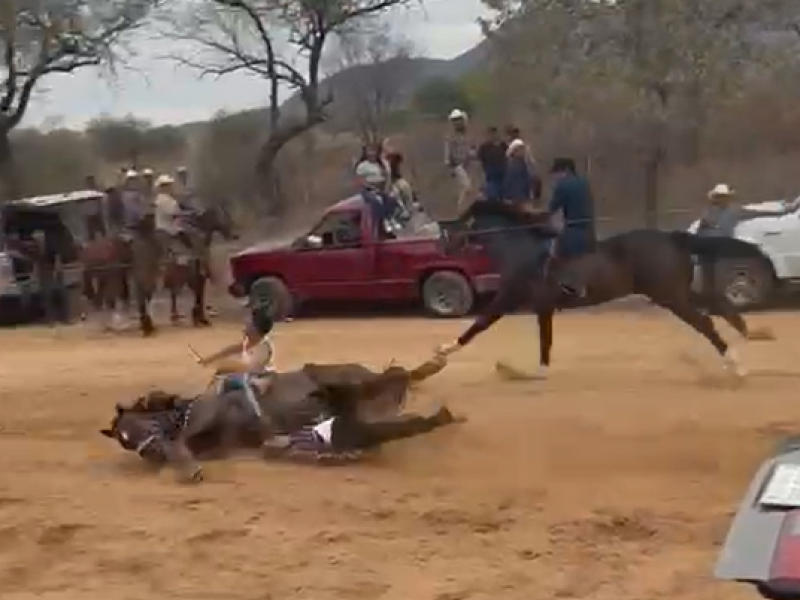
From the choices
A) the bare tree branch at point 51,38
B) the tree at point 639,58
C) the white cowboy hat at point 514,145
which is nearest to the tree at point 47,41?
the bare tree branch at point 51,38

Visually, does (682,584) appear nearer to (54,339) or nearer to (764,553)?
(764,553)

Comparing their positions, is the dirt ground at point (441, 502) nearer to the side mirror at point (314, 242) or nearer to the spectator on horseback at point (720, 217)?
the spectator on horseback at point (720, 217)

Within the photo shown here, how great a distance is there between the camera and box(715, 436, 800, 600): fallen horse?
11.3 feet

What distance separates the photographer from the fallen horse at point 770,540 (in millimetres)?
3436

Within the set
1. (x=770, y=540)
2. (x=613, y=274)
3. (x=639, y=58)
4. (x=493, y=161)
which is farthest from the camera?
(x=639, y=58)

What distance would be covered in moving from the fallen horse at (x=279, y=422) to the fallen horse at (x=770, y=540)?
22.5 feet

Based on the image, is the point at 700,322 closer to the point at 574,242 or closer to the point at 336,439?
the point at 574,242

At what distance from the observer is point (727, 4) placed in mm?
29750

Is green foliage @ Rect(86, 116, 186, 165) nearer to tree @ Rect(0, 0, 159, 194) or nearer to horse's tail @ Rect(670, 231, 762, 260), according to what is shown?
tree @ Rect(0, 0, 159, 194)

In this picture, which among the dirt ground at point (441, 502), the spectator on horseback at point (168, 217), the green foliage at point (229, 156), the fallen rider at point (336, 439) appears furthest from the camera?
the green foliage at point (229, 156)

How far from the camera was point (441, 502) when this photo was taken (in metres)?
9.34

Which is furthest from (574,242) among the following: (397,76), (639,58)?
(397,76)

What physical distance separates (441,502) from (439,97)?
117 feet

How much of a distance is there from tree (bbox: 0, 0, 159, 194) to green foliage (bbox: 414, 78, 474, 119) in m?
9.33
